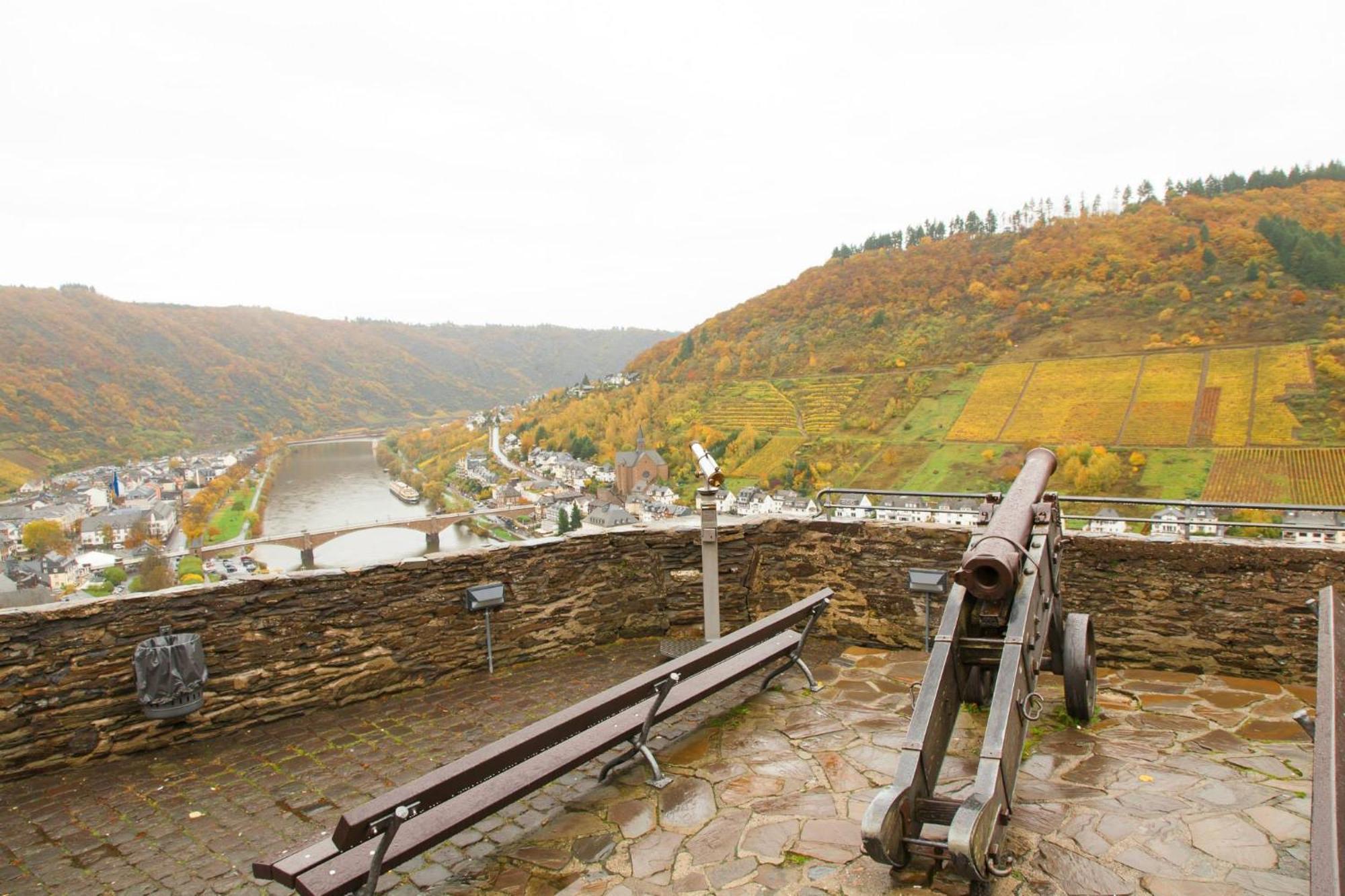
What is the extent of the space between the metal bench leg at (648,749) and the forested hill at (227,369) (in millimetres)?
81631

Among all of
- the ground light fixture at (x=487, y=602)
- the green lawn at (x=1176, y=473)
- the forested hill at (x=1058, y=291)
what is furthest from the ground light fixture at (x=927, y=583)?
the forested hill at (x=1058, y=291)

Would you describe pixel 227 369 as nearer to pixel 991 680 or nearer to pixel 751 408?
pixel 751 408

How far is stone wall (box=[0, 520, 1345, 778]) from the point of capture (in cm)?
398

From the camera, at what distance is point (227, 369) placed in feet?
353

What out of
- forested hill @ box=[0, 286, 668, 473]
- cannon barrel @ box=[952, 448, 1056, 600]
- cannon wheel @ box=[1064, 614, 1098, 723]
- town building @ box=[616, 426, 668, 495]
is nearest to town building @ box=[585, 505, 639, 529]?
town building @ box=[616, 426, 668, 495]

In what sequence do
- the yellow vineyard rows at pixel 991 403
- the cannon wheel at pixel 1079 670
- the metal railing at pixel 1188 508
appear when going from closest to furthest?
1. the cannon wheel at pixel 1079 670
2. the metal railing at pixel 1188 508
3. the yellow vineyard rows at pixel 991 403

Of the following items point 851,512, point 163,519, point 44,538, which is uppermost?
point 851,512

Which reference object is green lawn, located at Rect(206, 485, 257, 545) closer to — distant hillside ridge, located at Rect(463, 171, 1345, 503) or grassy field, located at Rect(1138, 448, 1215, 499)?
distant hillside ridge, located at Rect(463, 171, 1345, 503)

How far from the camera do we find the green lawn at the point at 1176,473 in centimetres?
3959

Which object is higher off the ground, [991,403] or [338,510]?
[991,403]

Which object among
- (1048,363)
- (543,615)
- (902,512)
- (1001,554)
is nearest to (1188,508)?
(902,512)

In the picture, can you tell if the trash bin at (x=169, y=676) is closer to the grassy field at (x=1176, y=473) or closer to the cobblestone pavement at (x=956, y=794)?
the cobblestone pavement at (x=956, y=794)

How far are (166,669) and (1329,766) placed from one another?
4.67 m

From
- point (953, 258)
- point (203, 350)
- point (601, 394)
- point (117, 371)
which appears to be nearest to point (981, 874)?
point (953, 258)
